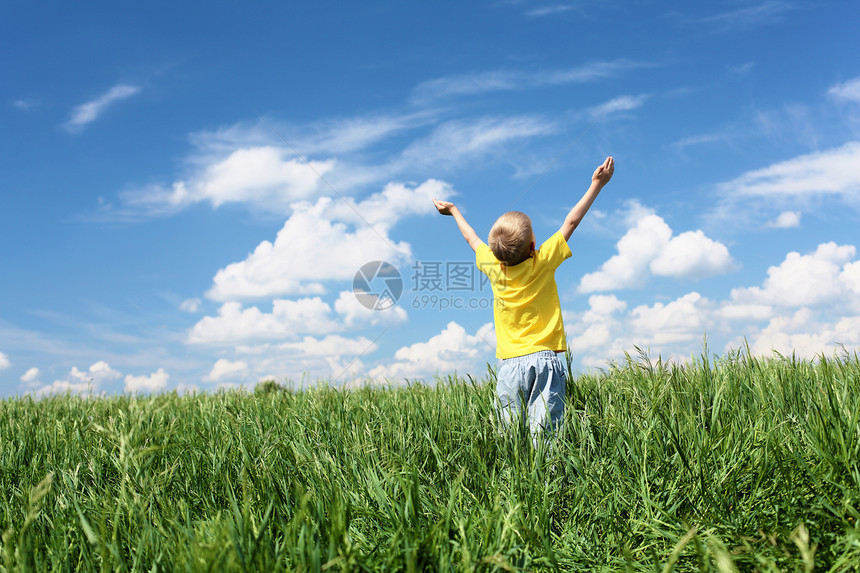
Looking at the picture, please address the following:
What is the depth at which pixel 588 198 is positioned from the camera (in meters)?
4.18

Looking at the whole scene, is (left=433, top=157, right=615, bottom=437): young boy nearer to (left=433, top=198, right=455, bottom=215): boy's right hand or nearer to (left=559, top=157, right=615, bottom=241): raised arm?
(left=559, top=157, right=615, bottom=241): raised arm

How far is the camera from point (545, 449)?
3051 mm

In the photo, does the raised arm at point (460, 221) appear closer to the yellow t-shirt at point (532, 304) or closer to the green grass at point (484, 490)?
the yellow t-shirt at point (532, 304)

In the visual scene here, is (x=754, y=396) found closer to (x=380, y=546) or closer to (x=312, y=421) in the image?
(x=380, y=546)

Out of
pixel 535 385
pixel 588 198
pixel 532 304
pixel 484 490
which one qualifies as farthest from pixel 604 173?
pixel 484 490

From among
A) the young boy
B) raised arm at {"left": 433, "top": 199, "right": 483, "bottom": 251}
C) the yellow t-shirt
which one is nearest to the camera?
the young boy

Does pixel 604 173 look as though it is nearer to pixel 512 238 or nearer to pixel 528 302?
pixel 512 238

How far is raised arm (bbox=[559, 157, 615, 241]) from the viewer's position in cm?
416

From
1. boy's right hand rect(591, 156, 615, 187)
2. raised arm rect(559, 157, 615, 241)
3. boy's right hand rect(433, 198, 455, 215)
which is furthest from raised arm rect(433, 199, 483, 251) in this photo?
boy's right hand rect(591, 156, 615, 187)

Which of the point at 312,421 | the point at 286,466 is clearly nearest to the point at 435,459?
the point at 286,466

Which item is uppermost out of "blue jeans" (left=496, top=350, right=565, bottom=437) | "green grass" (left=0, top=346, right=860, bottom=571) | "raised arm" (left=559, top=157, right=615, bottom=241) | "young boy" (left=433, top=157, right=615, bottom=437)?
"raised arm" (left=559, top=157, right=615, bottom=241)

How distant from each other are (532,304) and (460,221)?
1.09 m

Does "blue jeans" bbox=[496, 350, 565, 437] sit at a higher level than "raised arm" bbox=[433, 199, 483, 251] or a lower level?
lower

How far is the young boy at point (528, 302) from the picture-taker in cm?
387
